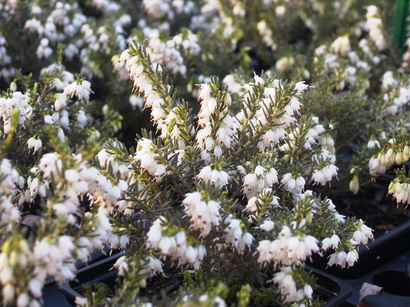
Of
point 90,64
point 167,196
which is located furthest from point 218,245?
point 90,64

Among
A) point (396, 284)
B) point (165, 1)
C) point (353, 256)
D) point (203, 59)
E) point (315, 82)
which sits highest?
point (165, 1)

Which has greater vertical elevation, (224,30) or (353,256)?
(224,30)

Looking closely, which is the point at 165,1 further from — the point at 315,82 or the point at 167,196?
the point at 167,196

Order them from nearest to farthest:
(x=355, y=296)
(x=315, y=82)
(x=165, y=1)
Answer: (x=355, y=296) < (x=315, y=82) < (x=165, y=1)

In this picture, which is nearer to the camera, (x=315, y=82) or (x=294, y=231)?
(x=294, y=231)

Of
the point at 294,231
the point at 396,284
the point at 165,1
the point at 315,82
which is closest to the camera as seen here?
the point at 294,231

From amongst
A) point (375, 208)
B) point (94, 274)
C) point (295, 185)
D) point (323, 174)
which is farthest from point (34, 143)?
point (375, 208)

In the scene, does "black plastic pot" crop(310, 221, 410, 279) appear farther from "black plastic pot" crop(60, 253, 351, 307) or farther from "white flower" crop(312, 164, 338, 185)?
"white flower" crop(312, 164, 338, 185)

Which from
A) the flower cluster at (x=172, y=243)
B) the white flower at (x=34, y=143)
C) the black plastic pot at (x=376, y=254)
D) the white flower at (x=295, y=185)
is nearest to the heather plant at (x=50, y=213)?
the white flower at (x=34, y=143)
